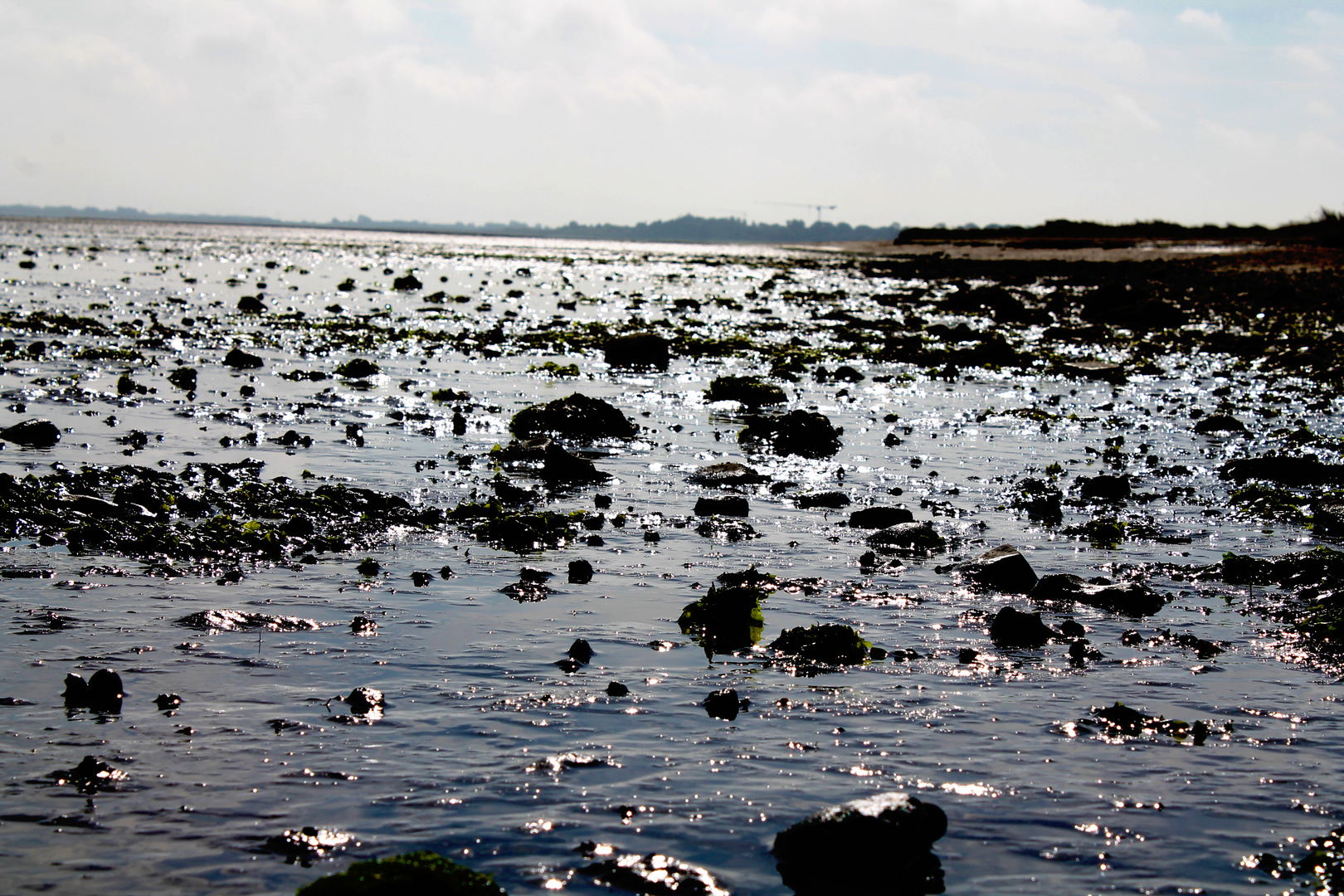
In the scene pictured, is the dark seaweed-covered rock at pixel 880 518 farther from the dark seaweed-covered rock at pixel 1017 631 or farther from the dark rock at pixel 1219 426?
the dark rock at pixel 1219 426

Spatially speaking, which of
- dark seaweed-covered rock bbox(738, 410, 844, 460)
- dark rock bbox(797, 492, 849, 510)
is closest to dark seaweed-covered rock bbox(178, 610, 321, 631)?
dark rock bbox(797, 492, 849, 510)

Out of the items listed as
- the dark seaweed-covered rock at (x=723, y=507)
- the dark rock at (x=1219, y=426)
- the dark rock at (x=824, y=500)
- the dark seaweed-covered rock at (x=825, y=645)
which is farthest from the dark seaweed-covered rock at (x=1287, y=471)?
the dark seaweed-covered rock at (x=825, y=645)

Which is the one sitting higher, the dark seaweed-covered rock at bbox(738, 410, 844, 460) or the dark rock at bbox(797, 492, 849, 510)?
the dark seaweed-covered rock at bbox(738, 410, 844, 460)

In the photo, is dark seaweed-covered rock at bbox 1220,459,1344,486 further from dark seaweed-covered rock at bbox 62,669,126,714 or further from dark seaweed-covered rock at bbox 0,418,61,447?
dark seaweed-covered rock at bbox 0,418,61,447

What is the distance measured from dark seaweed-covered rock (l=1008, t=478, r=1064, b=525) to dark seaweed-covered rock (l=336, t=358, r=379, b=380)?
46.9ft

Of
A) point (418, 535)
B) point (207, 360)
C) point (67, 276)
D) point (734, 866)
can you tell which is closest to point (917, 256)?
point (67, 276)

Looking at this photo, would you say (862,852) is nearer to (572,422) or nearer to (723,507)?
(723,507)

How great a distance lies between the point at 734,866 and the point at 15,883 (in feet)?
10.8

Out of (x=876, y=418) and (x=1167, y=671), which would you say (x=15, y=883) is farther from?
(x=876, y=418)

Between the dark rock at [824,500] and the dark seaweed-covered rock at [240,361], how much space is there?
15.2 metres

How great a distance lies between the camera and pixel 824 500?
14359mm

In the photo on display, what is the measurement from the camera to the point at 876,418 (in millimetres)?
21281

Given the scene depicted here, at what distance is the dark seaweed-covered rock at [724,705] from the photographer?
762cm

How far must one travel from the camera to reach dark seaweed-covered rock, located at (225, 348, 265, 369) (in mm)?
25109
